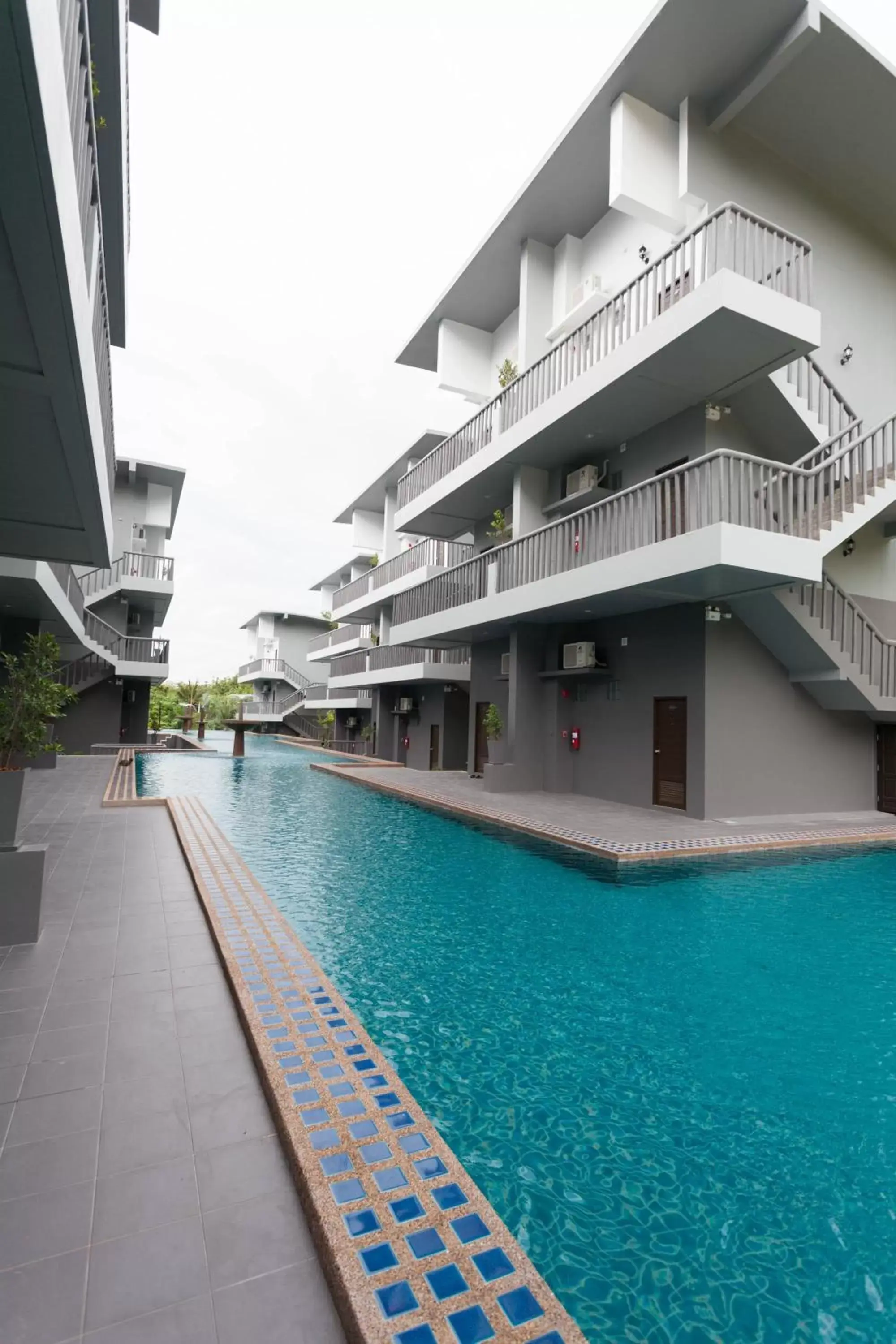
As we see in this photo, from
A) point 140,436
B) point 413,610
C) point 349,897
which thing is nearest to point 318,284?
point 413,610

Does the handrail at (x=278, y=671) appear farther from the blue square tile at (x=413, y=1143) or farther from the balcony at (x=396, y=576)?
the blue square tile at (x=413, y=1143)

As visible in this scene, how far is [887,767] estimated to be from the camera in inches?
466

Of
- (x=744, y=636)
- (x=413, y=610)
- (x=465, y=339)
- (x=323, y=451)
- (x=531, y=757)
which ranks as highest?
(x=323, y=451)

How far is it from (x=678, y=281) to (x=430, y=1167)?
11.1 meters

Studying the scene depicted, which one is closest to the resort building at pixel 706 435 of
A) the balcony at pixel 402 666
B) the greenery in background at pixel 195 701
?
the balcony at pixel 402 666

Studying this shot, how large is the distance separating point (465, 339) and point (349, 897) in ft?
53.4

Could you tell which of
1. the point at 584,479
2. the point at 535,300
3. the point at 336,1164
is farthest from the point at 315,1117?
the point at 535,300

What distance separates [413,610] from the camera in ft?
57.1

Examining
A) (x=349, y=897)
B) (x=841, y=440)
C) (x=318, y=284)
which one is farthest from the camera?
(x=318, y=284)

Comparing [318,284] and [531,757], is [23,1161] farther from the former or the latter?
[318,284]

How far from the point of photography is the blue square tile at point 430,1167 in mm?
2297

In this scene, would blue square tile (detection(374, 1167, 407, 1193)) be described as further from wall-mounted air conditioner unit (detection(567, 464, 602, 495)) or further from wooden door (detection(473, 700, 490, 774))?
wooden door (detection(473, 700, 490, 774))

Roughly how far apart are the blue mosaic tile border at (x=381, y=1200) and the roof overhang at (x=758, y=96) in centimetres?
1312

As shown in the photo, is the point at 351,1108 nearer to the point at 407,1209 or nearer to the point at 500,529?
the point at 407,1209
